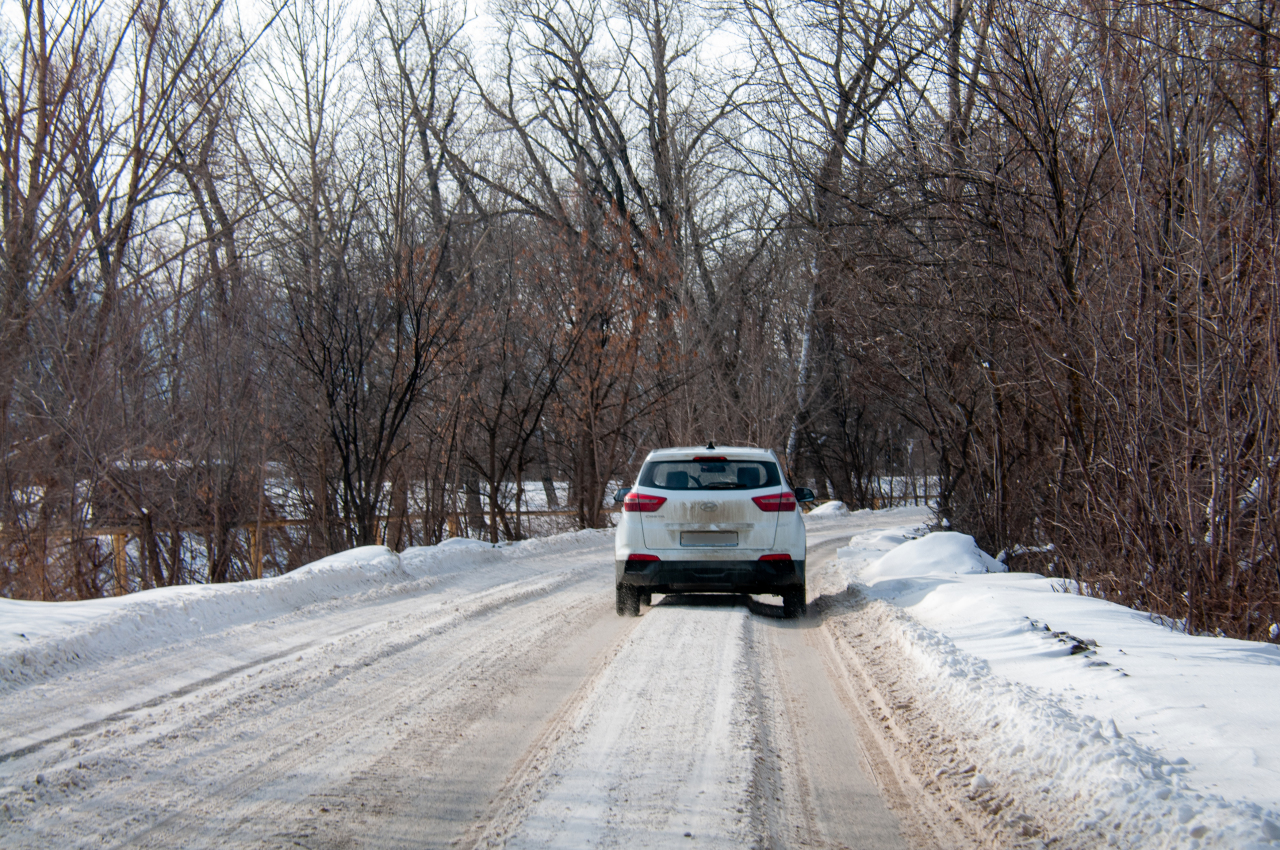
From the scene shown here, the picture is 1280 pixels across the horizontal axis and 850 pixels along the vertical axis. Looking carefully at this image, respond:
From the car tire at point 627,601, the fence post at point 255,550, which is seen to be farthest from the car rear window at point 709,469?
the fence post at point 255,550

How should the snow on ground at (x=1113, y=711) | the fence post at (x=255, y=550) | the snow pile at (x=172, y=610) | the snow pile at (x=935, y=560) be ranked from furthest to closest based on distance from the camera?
the fence post at (x=255, y=550)
the snow pile at (x=935, y=560)
the snow pile at (x=172, y=610)
the snow on ground at (x=1113, y=711)

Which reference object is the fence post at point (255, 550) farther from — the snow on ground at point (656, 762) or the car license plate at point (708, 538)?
the snow on ground at point (656, 762)

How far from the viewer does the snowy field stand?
11.7 ft

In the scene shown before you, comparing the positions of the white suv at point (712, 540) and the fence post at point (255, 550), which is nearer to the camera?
the white suv at point (712, 540)

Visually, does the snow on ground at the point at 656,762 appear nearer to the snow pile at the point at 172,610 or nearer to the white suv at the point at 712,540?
the white suv at the point at 712,540

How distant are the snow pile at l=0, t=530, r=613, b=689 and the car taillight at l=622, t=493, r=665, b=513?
3255 millimetres

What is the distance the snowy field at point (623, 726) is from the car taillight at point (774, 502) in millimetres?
1127

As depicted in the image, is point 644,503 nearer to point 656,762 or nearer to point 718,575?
point 718,575

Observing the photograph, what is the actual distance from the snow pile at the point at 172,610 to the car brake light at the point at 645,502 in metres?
3.26

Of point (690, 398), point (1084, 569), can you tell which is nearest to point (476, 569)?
point (1084, 569)

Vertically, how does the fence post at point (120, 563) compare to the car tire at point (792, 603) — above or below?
above

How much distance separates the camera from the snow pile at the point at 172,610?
6.15 metres

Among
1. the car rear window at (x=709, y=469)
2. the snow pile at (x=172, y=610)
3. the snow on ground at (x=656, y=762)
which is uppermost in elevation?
the car rear window at (x=709, y=469)

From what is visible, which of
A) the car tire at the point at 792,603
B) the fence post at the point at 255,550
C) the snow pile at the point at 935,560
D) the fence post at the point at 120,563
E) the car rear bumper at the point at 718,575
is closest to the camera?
the car rear bumper at the point at 718,575
